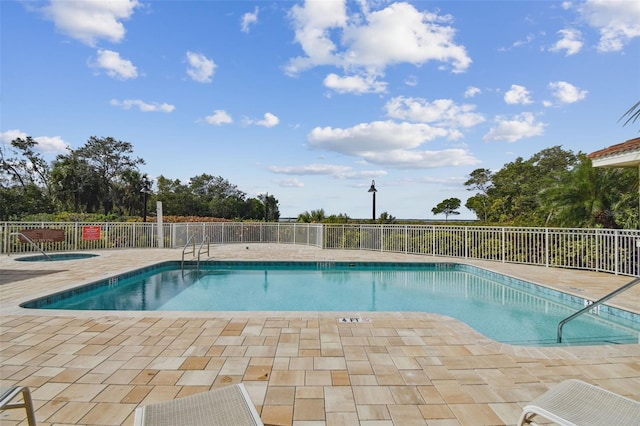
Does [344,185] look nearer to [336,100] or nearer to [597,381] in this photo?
[336,100]

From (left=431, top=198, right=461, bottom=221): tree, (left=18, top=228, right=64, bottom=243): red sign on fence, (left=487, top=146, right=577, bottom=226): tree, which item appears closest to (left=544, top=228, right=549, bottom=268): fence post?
(left=18, top=228, right=64, bottom=243): red sign on fence

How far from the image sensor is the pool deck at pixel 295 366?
225 centimetres

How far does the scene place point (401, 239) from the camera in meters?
12.0

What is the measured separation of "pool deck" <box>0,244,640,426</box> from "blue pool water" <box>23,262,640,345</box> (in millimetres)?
1127

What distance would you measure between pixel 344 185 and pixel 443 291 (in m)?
11.3

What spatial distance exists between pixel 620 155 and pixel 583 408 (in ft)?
24.2

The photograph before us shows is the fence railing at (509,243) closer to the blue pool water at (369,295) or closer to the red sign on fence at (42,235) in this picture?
the blue pool water at (369,295)

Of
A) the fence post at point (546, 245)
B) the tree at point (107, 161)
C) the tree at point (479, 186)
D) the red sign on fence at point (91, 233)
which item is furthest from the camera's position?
the tree at point (479, 186)

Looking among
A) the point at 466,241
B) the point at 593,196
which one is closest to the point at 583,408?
the point at 466,241

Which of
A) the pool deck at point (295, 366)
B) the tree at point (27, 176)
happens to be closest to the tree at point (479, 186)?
the pool deck at point (295, 366)

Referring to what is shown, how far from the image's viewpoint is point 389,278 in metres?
8.59

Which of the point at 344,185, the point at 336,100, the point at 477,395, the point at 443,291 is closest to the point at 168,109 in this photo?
the point at 336,100

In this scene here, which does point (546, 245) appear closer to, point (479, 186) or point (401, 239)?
point (401, 239)

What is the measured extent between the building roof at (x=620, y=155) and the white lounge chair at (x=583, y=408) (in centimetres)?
658
